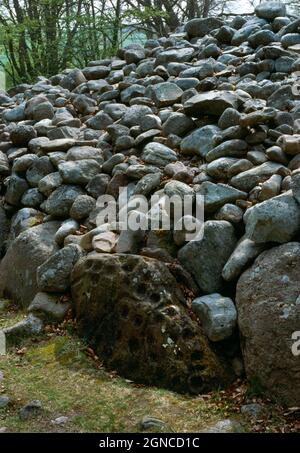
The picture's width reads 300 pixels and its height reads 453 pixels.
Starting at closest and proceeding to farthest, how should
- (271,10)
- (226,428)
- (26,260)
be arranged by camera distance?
1. (226,428)
2. (26,260)
3. (271,10)

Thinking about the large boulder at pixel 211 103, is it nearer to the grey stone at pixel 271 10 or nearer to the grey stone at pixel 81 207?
the grey stone at pixel 81 207

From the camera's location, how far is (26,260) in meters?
6.51

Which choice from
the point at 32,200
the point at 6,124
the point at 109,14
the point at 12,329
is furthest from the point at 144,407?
the point at 109,14

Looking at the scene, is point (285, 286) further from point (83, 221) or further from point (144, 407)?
point (83, 221)

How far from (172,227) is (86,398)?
1.94 m

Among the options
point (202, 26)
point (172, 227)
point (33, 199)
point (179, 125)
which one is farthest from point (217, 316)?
point (202, 26)

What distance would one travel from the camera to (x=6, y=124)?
9.53m

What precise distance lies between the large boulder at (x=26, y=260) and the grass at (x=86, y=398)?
1.24 m

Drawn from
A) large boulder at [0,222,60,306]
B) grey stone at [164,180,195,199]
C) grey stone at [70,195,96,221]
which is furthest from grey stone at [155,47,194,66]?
grey stone at [164,180,195,199]

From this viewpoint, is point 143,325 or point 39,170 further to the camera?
point 39,170

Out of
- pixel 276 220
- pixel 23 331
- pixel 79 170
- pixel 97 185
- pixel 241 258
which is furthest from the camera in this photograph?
pixel 79 170

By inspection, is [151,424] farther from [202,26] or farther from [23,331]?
[202,26]

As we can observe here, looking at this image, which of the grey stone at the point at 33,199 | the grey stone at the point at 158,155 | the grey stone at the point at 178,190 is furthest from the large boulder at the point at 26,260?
the grey stone at the point at 178,190

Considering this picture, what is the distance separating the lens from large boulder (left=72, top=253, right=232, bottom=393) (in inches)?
183
